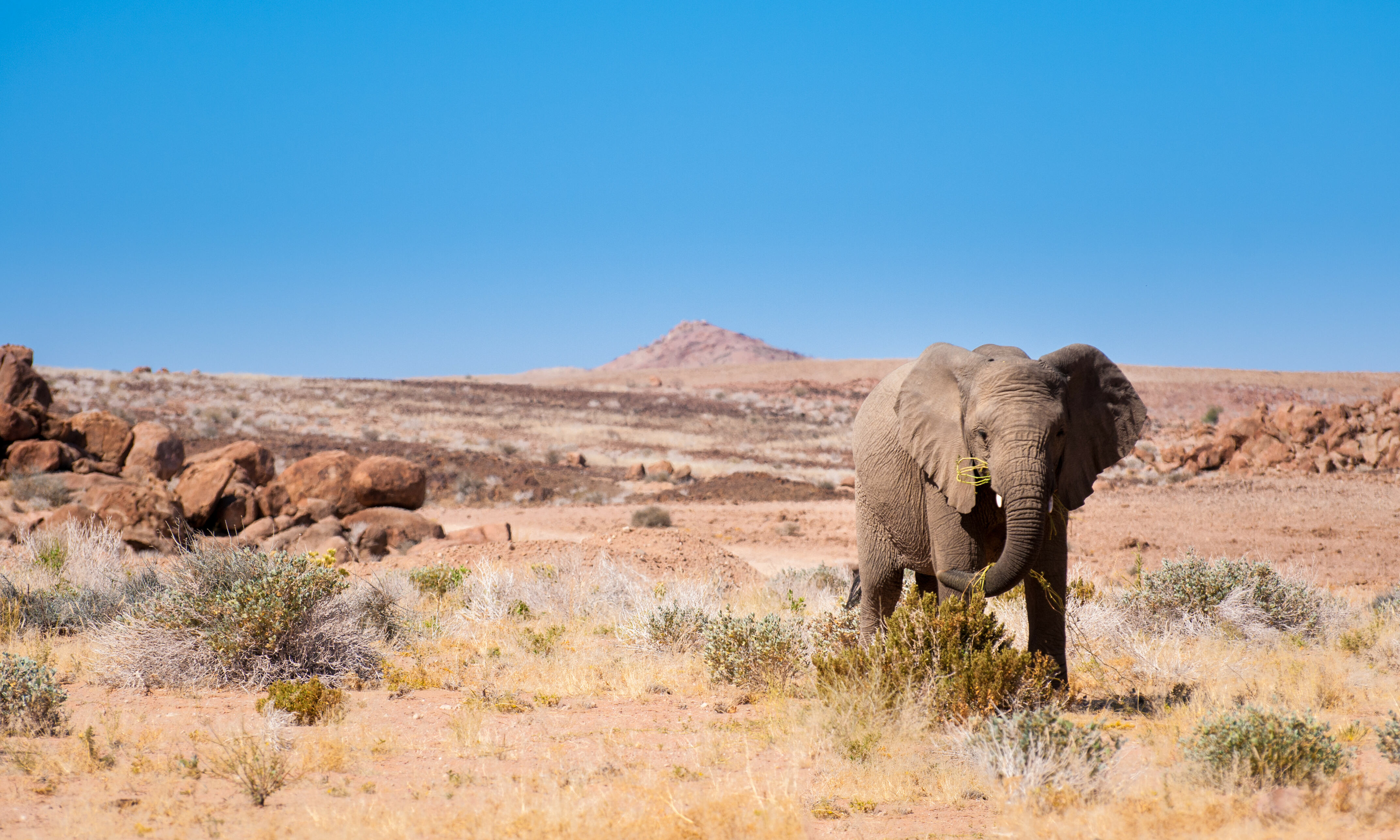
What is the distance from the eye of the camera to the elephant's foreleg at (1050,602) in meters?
6.52

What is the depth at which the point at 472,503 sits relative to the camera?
1172 inches

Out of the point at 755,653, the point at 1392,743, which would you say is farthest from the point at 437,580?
the point at 1392,743

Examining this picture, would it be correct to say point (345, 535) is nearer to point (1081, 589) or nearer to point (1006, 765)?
point (1081, 589)

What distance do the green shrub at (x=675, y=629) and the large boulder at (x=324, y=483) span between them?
1181 cm

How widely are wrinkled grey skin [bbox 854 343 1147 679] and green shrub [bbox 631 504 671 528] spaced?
52.3ft

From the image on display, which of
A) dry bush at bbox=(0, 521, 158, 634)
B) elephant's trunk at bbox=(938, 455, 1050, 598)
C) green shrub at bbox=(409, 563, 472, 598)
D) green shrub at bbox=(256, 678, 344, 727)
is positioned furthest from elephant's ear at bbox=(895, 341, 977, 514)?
green shrub at bbox=(409, 563, 472, 598)

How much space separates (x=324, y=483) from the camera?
20094 millimetres

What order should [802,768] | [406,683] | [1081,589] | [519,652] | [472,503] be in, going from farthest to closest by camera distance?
[472,503], [1081,589], [519,652], [406,683], [802,768]

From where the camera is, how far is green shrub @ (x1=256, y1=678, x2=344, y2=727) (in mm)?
7195

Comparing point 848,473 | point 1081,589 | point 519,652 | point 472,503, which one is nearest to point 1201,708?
point 1081,589

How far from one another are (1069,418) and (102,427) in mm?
22302

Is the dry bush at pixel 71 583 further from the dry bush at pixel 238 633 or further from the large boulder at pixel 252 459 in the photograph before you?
the large boulder at pixel 252 459

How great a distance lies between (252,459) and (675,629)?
46.7ft

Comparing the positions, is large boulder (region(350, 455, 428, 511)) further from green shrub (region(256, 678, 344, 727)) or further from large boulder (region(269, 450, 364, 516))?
green shrub (region(256, 678, 344, 727))
